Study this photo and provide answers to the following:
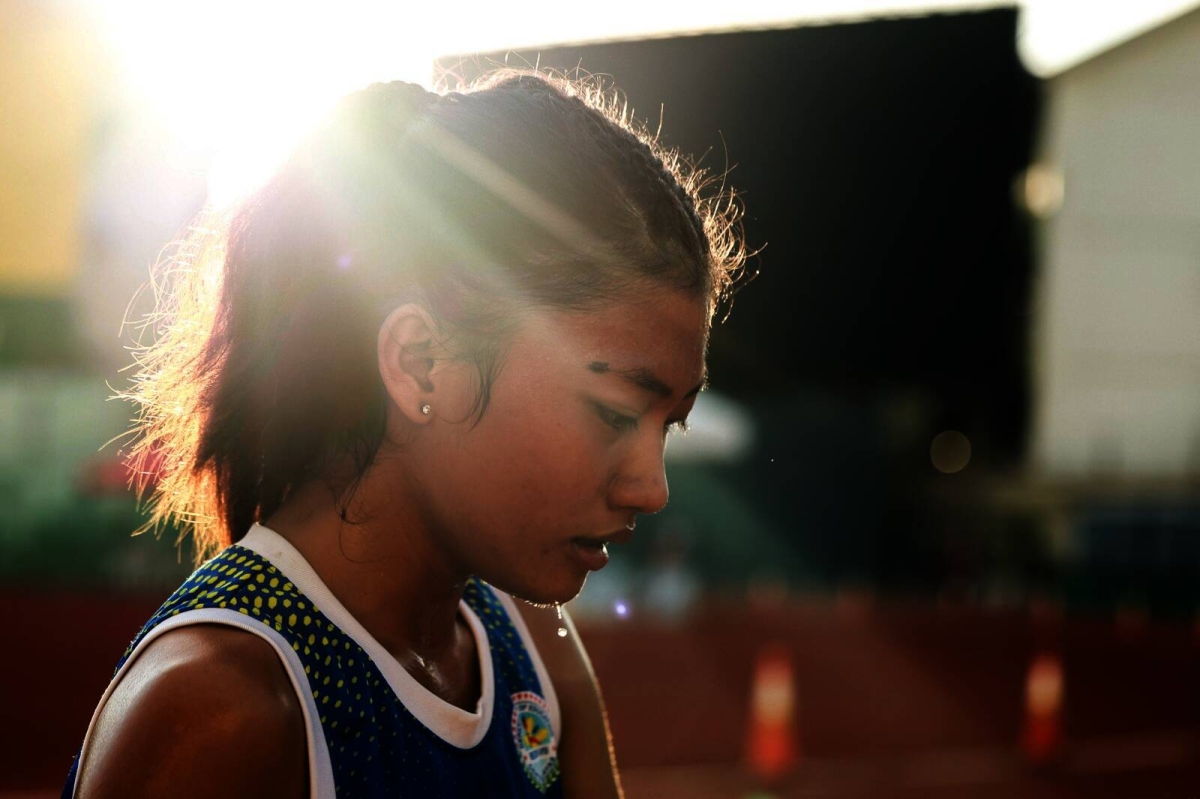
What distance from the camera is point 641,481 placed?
1.20 meters

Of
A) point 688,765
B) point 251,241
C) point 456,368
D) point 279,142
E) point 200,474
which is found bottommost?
point 688,765

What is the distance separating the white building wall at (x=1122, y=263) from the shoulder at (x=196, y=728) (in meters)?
18.9

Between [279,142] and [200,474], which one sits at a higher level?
[279,142]

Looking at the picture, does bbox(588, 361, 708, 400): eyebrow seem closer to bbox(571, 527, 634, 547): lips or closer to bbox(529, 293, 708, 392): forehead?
bbox(529, 293, 708, 392): forehead

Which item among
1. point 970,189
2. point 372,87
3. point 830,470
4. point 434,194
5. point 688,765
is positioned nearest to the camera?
point 434,194

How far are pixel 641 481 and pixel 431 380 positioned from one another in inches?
9.1

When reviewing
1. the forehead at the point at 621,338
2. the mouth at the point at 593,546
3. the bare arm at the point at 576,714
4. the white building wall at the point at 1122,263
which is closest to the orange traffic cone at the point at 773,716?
the bare arm at the point at 576,714

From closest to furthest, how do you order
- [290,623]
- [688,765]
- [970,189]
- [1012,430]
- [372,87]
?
[290,623], [372,87], [688,765], [970,189], [1012,430]

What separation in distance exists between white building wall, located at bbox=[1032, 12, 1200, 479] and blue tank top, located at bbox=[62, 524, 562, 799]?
18514 millimetres

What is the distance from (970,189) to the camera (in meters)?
14.4

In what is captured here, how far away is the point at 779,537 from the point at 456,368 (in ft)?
45.8

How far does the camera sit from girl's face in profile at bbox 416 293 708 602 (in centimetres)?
118

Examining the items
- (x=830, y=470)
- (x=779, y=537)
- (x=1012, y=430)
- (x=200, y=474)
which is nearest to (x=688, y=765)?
(x=779, y=537)

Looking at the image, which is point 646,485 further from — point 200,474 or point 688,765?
point 688,765
